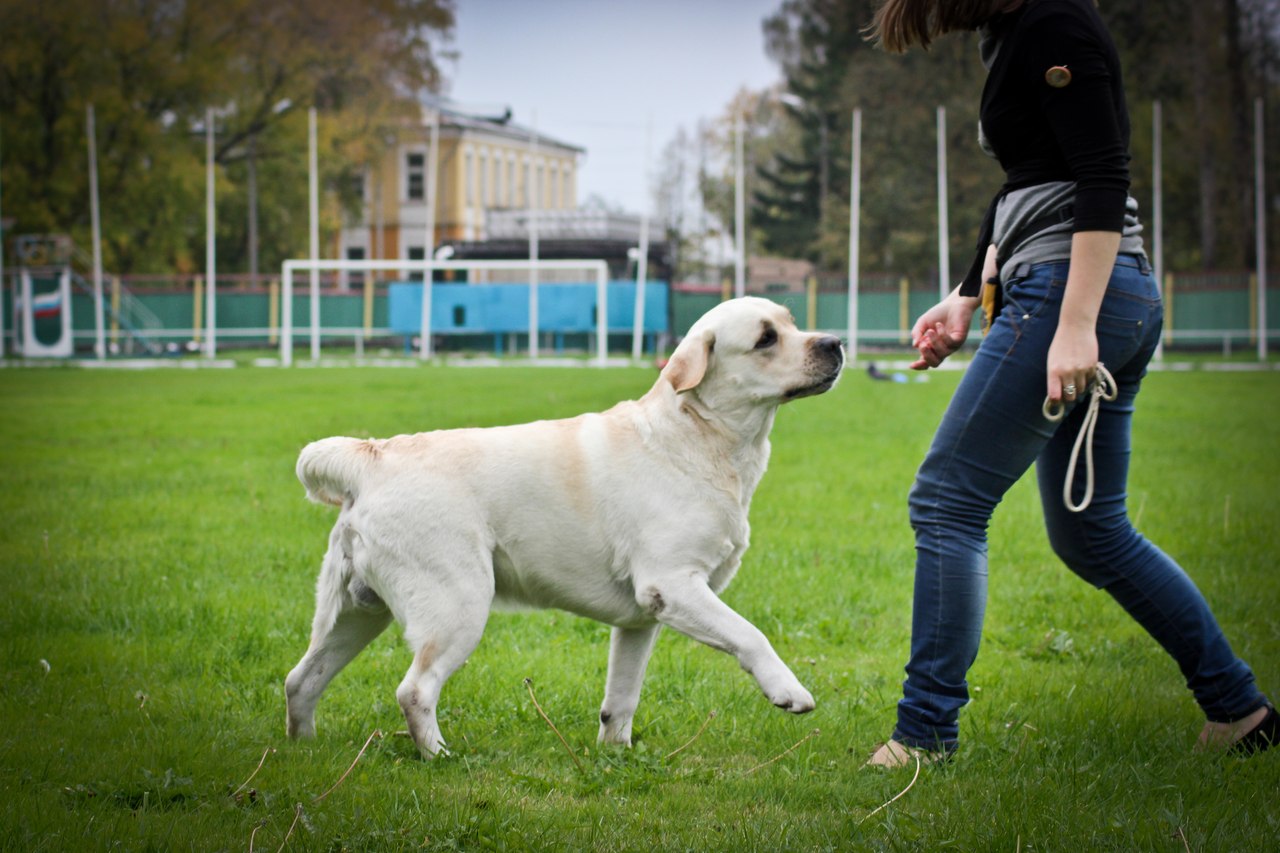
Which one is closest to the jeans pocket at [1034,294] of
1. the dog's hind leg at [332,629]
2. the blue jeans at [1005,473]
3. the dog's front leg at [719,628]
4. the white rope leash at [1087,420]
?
the blue jeans at [1005,473]

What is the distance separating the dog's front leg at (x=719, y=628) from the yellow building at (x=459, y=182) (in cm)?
5182

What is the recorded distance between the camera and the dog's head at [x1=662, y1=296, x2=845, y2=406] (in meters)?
3.91

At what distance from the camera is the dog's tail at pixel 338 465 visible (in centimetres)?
385

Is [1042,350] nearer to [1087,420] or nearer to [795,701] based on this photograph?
[1087,420]

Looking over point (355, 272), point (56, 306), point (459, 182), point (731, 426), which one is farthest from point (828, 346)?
point (459, 182)

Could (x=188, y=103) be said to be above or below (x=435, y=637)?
above

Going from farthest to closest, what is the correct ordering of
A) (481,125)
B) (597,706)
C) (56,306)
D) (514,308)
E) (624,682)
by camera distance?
(481,125)
(514,308)
(56,306)
(597,706)
(624,682)

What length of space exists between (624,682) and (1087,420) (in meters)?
1.66

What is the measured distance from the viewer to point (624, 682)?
4.03m

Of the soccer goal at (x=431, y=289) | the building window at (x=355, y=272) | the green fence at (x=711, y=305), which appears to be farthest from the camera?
the building window at (x=355, y=272)

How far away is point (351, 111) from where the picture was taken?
4834 centimetres

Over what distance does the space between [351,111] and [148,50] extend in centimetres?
827

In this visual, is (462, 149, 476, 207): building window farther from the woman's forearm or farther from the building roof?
the woman's forearm

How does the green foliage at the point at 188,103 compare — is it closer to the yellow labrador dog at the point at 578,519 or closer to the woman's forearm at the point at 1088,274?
the yellow labrador dog at the point at 578,519
